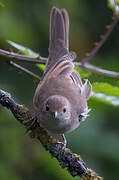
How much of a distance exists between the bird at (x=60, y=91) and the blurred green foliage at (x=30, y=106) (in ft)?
0.91

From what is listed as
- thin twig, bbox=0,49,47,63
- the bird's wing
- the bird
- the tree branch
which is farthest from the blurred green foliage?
the tree branch

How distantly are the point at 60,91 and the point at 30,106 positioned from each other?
5.53 feet

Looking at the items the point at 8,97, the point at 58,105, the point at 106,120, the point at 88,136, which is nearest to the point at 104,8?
the point at 106,120

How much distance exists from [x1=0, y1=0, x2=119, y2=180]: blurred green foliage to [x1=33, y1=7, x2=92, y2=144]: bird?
10.9 inches

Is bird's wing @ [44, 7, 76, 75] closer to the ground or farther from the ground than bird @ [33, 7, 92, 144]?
farther from the ground

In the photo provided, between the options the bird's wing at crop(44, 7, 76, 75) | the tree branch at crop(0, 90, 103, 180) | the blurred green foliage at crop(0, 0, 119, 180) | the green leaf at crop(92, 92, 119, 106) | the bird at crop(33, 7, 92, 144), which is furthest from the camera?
the blurred green foliage at crop(0, 0, 119, 180)

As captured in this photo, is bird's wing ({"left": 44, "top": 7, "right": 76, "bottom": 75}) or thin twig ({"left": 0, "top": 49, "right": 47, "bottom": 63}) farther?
bird's wing ({"left": 44, "top": 7, "right": 76, "bottom": 75})

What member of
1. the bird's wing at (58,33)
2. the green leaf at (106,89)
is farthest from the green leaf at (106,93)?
the bird's wing at (58,33)

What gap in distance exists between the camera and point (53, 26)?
14.1 feet

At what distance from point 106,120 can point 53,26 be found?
6.85ft

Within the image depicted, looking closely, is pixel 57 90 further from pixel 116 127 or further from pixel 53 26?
pixel 116 127

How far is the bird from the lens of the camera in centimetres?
355

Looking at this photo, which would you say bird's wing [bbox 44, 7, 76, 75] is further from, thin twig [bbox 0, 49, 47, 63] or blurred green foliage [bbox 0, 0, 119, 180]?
thin twig [bbox 0, 49, 47, 63]

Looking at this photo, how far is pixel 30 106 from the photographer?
547 cm
